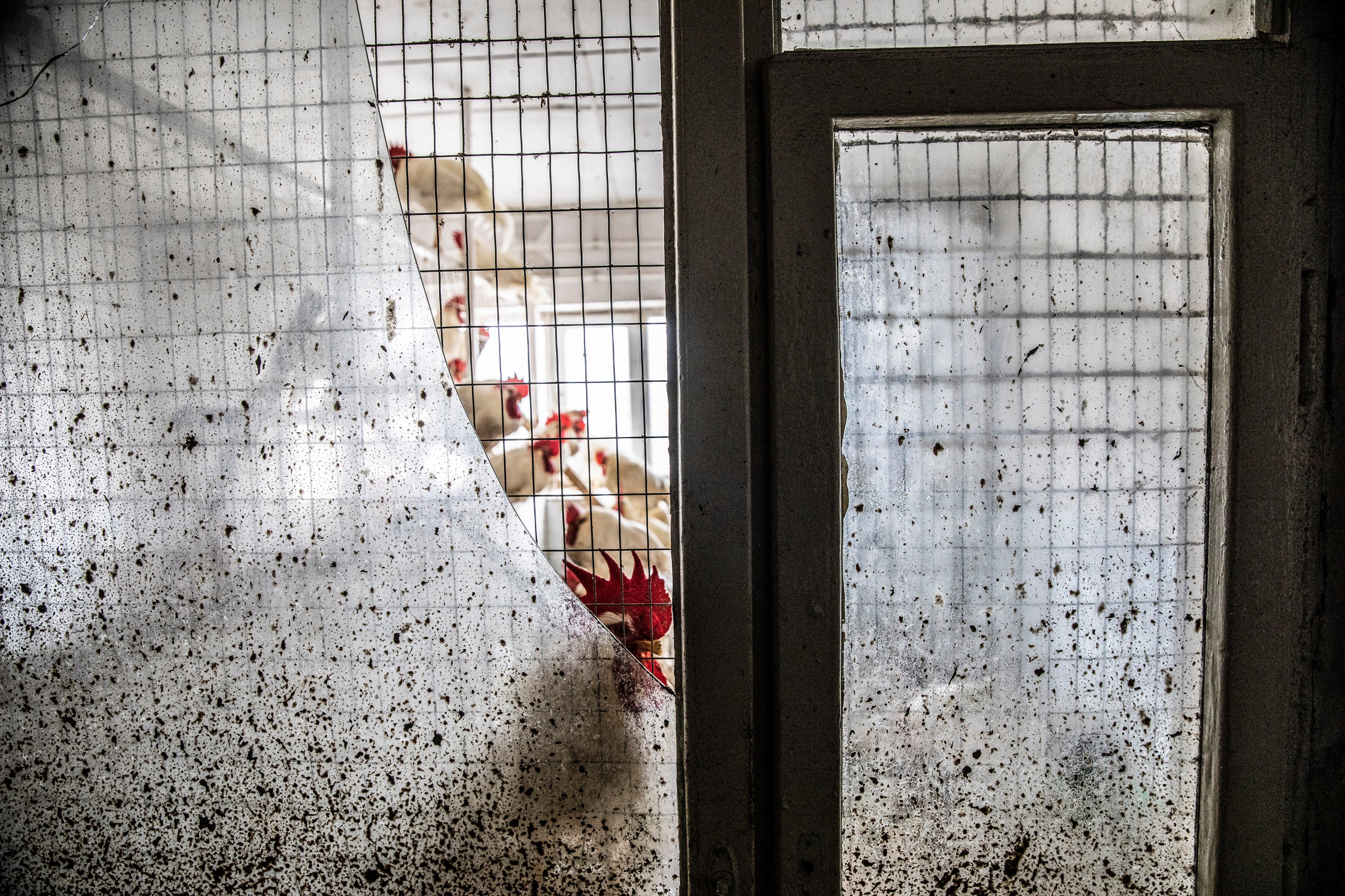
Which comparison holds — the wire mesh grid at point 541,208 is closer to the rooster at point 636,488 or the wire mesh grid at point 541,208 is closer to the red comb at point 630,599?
the rooster at point 636,488

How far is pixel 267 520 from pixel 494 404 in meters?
0.36

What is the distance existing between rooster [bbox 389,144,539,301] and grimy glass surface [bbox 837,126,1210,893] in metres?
0.45

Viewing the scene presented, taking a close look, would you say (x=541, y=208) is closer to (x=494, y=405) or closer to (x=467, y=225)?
(x=467, y=225)

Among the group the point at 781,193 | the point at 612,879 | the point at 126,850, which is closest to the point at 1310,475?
the point at 781,193

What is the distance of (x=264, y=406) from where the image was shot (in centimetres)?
86

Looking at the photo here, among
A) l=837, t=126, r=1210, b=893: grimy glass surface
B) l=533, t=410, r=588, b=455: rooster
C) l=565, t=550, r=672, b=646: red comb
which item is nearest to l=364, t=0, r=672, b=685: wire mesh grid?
l=533, t=410, r=588, b=455: rooster

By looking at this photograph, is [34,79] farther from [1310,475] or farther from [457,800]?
[1310,475]

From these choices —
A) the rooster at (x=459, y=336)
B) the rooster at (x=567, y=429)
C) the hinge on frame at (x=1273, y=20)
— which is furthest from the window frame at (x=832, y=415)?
the rooster at (x=459, y=336)

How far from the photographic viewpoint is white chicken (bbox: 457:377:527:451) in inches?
32.9

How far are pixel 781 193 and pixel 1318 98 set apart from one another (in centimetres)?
65

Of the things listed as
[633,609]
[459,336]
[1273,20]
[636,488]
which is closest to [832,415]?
[636,488]

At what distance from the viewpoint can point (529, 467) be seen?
2.76ft

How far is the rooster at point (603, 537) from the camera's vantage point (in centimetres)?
85

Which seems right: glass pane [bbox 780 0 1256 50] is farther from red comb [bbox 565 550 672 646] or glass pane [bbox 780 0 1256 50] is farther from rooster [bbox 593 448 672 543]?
red comb [bbox 565 550 672 646]
